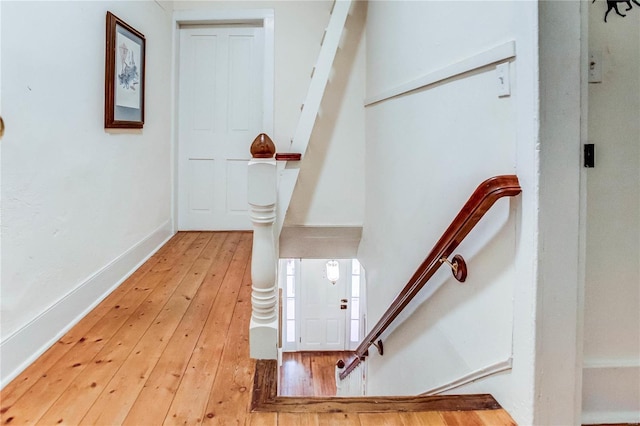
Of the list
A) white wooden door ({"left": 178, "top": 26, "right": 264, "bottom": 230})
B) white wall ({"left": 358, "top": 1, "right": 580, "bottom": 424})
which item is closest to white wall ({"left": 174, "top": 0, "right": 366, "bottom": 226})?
Result: white wooden door ({"left": 178, "top": 26, "right": 264, "bottom": 230})

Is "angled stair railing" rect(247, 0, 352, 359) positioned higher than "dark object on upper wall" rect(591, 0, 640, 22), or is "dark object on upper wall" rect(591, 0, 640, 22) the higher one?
"dark object on upper wall" rect(591, 0, 640, 22)

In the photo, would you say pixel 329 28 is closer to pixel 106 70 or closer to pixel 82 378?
pixel 106 70

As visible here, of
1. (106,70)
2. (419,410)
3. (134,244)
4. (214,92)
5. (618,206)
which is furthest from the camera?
(214,92)

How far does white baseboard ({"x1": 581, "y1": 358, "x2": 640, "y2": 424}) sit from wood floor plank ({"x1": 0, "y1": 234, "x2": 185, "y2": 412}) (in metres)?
2.09

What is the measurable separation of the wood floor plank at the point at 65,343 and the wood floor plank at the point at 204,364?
0.61m

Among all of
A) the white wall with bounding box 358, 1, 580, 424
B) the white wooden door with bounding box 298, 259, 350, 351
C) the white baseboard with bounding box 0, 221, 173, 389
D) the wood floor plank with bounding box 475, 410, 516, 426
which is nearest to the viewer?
the white wall with bounding box 358, 1, 580, 424

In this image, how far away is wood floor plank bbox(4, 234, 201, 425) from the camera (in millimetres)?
1508

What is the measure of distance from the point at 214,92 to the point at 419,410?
11.8ft

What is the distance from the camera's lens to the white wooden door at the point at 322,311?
6.41m

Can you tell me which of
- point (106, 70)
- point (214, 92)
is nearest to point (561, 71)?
Answer: point (106, 70)

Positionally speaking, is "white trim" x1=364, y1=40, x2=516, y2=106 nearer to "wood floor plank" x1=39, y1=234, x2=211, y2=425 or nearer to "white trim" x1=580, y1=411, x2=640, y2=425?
"white trim" x1=580, y1=411, x2=640, y2=425

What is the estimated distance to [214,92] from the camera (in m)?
4.14

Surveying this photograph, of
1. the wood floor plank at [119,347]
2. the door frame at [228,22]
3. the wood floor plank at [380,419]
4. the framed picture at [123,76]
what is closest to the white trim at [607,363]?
the wood floor plank at [380,419]

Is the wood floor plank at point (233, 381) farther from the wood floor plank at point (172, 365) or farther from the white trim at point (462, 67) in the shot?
the white trim at point (462, 67)
